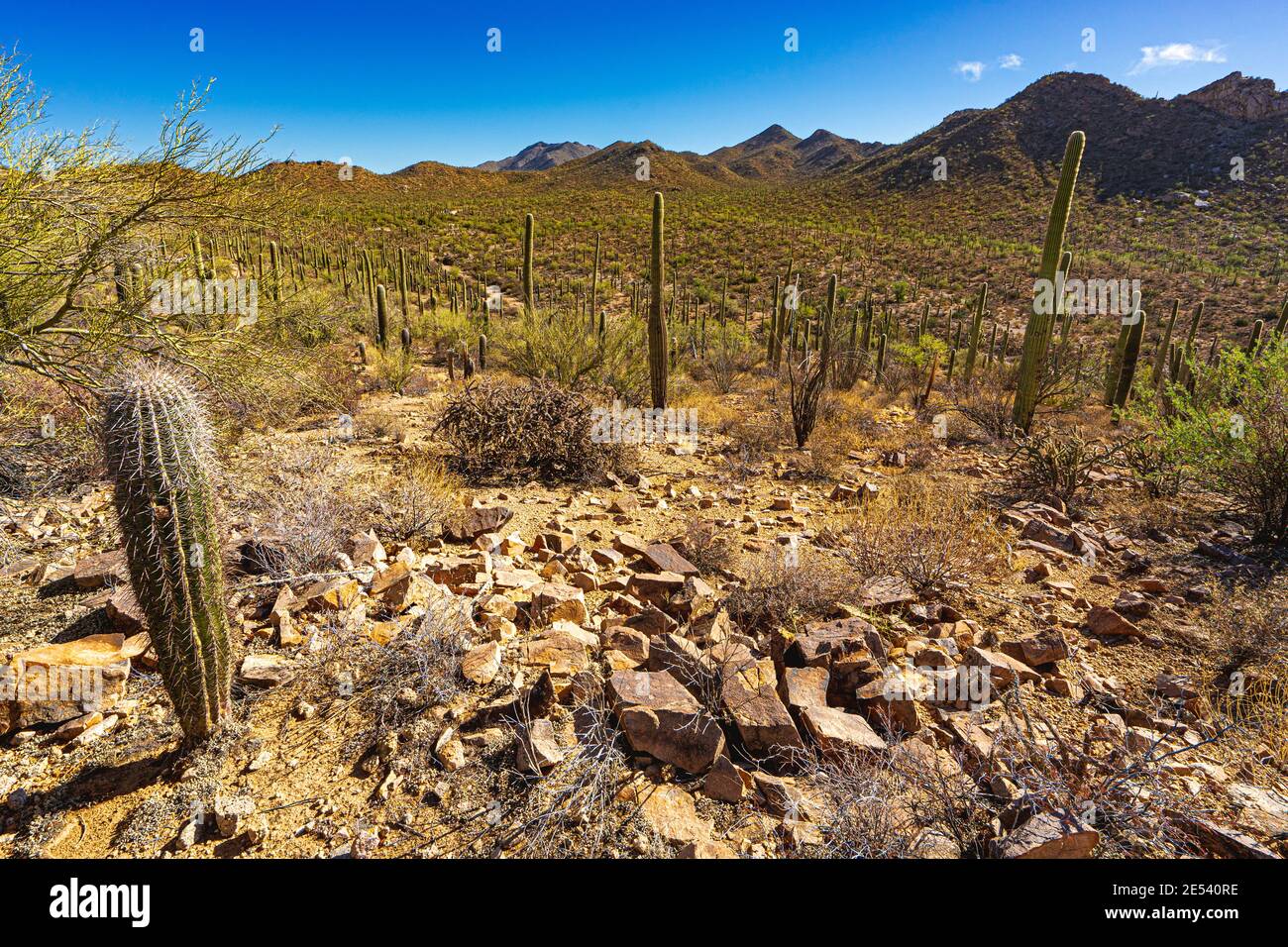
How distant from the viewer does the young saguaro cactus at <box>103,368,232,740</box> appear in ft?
7.52

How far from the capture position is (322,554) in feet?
12.9

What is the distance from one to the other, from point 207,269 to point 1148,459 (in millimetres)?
13629

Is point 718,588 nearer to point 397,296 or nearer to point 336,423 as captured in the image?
point 336,423

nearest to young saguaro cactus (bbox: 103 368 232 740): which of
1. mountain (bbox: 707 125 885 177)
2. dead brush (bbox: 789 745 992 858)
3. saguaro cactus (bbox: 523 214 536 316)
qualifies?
dead brush (bbox: 789 745 992 858)

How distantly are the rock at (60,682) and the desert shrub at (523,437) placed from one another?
3653 millimetres

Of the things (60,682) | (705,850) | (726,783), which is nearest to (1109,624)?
(726,783)

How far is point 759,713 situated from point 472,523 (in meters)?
2.94

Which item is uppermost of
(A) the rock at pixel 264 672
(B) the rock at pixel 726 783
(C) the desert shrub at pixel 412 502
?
(C) the desert shrub at pixel 412 502

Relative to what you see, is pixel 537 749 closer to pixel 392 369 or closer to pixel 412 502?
pixel 412 502

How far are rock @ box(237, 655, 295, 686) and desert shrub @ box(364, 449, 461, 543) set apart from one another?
160cm

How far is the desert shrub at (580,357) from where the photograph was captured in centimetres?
1066

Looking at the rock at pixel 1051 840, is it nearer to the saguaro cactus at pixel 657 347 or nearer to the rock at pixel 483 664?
the rock at pixel 483 664

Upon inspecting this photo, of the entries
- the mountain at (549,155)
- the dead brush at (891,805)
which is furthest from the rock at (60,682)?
the mountain at (549,155)

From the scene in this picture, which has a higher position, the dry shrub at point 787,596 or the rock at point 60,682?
the rock at point 60,682
